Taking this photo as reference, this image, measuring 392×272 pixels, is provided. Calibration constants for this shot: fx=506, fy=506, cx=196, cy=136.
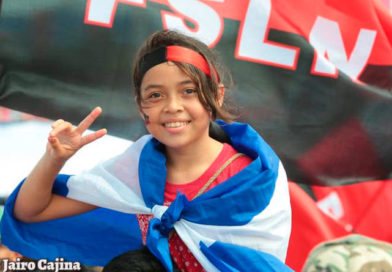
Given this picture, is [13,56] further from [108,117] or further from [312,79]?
[312,79]

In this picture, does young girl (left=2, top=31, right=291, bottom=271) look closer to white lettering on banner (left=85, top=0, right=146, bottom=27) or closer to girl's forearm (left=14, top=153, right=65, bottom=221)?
girl's forearm (left=14, top=153, right=65, bottom=221)

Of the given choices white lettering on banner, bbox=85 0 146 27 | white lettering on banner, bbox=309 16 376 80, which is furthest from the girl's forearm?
white lettering on banner, bbox=309 16 376 80

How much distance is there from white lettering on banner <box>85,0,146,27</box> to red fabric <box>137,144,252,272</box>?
0.67m

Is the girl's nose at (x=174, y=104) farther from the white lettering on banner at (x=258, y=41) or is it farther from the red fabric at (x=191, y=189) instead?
the white lettering on banner at (x=258, y=41)

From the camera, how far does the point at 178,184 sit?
1.39m

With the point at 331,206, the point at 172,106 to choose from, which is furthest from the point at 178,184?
the point at 331,206

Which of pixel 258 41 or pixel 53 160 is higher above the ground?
pixel 258 41

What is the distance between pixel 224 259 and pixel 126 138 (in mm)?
729

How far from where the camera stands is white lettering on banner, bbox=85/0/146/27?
1736 millimetres

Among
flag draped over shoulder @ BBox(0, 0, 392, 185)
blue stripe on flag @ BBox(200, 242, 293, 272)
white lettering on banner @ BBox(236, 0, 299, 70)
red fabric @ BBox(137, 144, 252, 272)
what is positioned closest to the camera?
blue stripe on flag @ BBox(200, 242, 293, 272)

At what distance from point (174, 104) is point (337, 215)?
1.03 meters

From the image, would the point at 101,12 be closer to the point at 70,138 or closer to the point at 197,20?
the point at 197,20

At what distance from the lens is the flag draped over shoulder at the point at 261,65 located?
1725 mm

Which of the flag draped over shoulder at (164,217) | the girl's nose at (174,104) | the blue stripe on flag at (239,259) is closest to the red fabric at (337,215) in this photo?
the flag draped over shoulder at (164,217)
